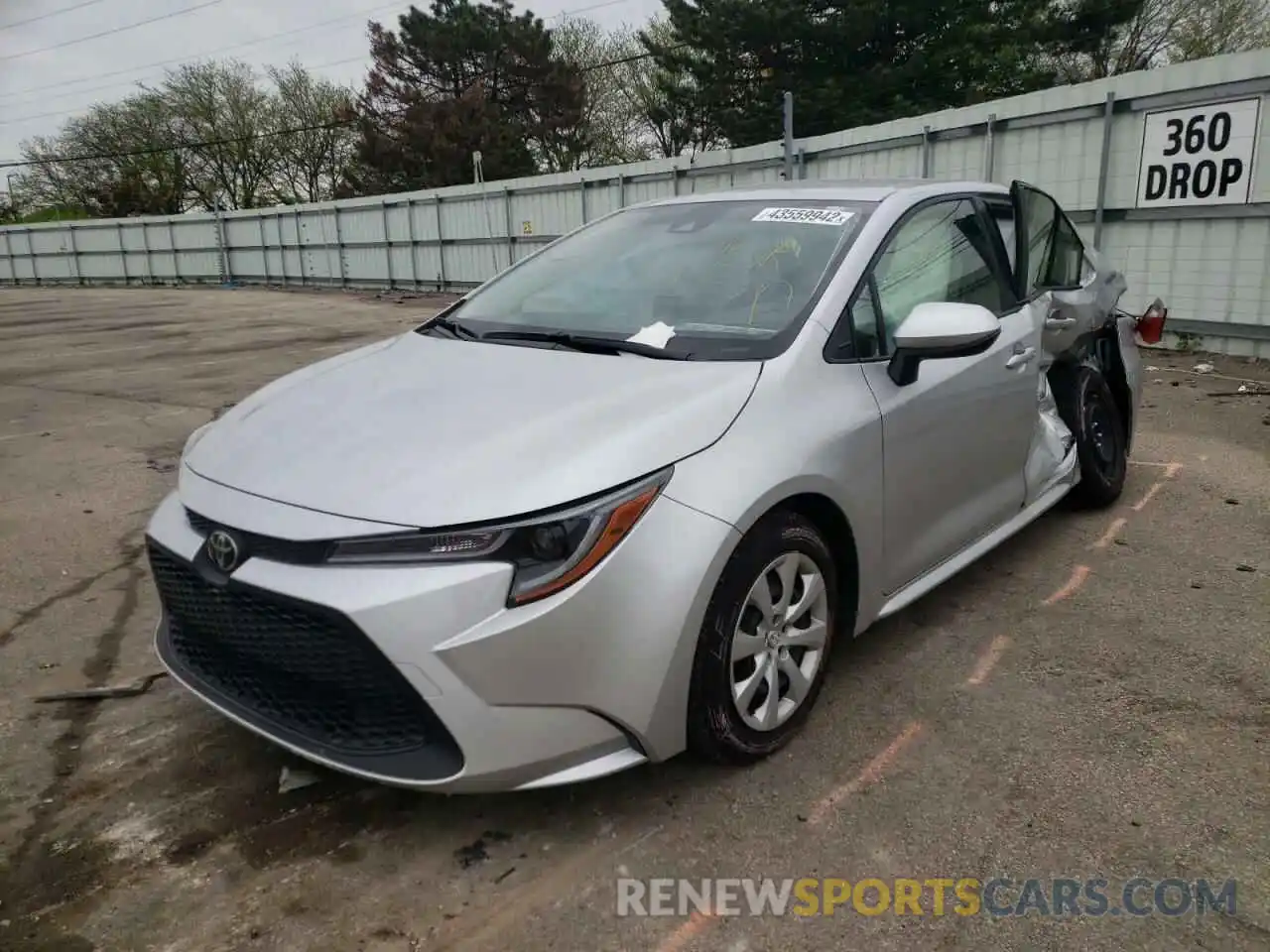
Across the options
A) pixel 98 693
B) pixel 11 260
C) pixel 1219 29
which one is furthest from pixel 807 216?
pixel 11 260

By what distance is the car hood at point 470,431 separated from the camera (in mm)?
2090

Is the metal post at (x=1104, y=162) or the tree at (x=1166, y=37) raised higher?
the tree at (x=1166, y=37)

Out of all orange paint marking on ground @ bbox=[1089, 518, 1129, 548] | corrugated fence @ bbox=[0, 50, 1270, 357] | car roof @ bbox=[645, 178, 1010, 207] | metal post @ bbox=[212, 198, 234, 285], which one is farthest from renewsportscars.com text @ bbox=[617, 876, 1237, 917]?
metal post @ bbox=[212, 198, 234, 285]

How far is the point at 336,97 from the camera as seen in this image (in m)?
38.7

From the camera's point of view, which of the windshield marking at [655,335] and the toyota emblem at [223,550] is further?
the windshield marking at [655,335]

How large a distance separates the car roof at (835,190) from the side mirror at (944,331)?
0.63 metres

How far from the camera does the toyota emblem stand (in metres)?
2.18

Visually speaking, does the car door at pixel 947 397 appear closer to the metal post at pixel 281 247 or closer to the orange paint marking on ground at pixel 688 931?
the orange paint marking on ground at pixel 688 931

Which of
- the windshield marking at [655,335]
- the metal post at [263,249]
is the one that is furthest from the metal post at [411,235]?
the windshield marking at [655,335]

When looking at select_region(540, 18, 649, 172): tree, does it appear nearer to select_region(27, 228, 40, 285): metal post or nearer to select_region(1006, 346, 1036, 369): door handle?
select_region(27, 228, 40, 285): metal post

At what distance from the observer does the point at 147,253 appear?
106 feet

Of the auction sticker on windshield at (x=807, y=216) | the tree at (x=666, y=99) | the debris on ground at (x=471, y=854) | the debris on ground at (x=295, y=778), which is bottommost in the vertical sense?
the debris on ground at (x=471, y=854)

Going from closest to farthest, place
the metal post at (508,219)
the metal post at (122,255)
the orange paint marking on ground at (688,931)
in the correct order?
the orange paint marking on ground at (688,931) → the metal post at (508,219) → the metal post at (122,255)

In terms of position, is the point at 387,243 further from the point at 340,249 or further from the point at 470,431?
the point at 470,431
